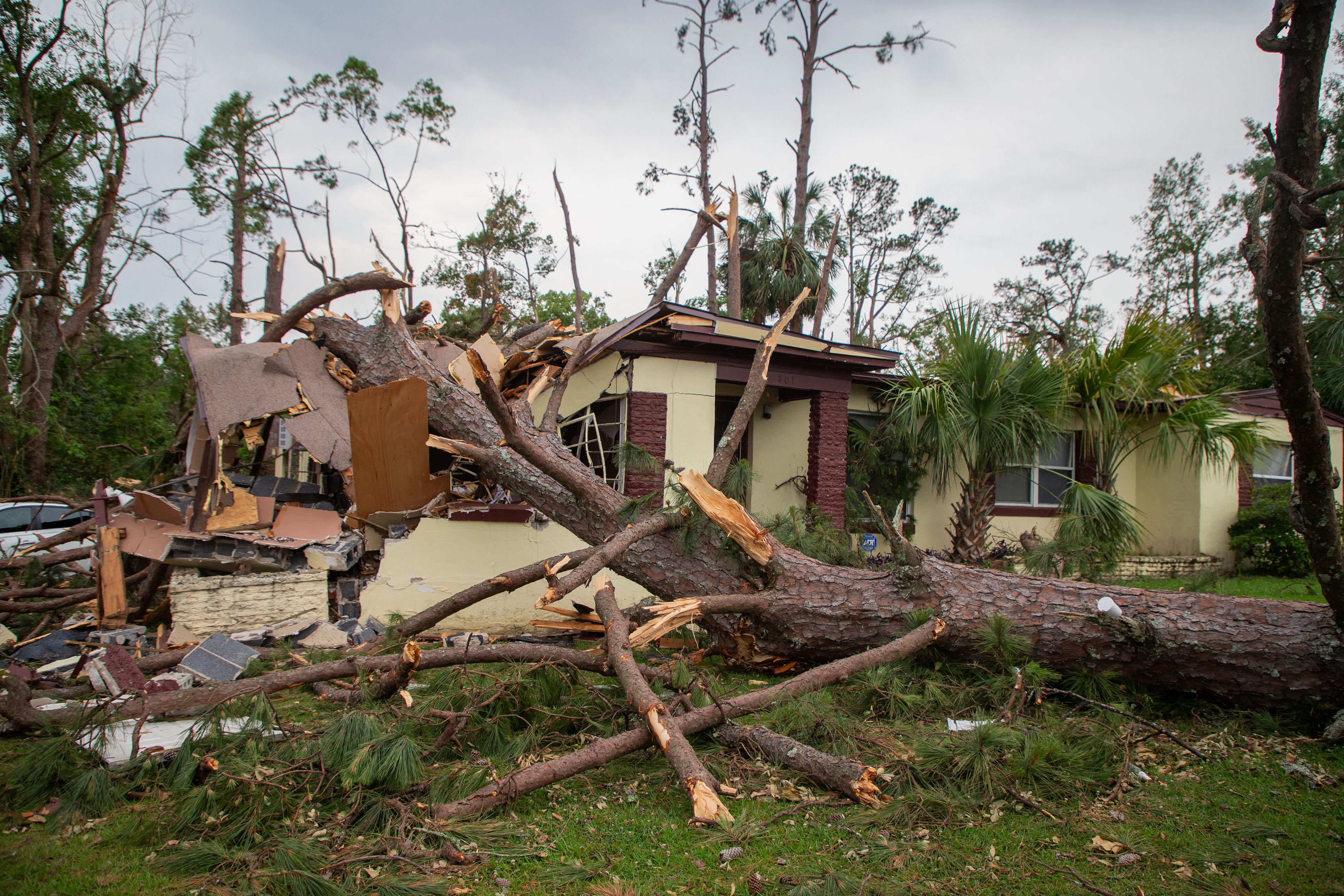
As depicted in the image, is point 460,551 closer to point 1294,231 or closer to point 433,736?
point 433,736

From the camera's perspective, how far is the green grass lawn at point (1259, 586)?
8109 mm

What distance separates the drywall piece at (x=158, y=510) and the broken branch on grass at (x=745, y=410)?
4645mm

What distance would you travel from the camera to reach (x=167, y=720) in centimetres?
409

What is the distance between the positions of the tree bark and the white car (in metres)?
7.18

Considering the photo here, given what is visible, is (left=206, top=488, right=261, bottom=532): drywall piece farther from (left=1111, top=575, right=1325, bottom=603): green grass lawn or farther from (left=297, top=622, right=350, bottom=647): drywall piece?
(left=1111, top=575, right=1325, bottom=603): green grass lawn

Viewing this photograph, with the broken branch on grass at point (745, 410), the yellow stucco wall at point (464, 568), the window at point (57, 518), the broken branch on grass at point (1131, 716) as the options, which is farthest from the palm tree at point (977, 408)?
the window at point (57, 518)

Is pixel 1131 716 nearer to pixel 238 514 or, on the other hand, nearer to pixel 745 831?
pixel 745 831

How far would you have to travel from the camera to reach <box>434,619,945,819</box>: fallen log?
292 centimetres

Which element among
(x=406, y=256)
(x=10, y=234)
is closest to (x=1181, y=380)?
(x=406, y=256)

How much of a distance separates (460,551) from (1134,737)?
217 inches

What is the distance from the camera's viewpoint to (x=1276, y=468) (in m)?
12.1

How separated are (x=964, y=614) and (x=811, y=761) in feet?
5.67

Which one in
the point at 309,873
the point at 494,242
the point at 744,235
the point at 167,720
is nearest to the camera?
the point at 309,873

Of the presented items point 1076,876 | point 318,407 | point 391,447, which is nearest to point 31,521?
point 318,407
